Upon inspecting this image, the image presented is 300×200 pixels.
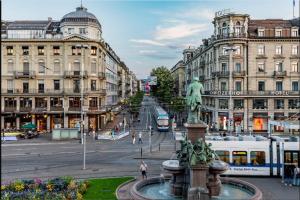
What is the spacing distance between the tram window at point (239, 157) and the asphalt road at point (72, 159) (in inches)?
250

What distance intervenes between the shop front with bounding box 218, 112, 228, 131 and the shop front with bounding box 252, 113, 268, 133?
4.79 m

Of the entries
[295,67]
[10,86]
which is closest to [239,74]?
[295,67]

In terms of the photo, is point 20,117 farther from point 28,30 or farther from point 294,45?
point 294,45

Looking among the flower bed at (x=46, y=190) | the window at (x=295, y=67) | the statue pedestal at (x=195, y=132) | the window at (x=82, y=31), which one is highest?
the window at (x=82, y=31)

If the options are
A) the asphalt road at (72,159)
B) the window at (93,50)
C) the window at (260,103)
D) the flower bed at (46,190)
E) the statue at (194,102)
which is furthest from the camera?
the window at (93,50)

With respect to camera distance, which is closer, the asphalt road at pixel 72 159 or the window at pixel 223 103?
the asphalt road at pixel 72 159

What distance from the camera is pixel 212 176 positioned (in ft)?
70.5

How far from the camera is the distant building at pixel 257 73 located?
62781 millimetres

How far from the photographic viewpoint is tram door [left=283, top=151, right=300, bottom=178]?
87.3 ft

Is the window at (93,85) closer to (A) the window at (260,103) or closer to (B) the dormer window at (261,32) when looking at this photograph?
(A) the window at (260,103)

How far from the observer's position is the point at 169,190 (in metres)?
23.1

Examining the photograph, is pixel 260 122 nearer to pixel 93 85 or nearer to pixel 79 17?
pixel 93 85

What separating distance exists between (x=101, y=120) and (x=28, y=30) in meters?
21.9

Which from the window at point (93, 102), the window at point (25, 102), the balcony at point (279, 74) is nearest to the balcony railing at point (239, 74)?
the balcony at point (279, 74)
